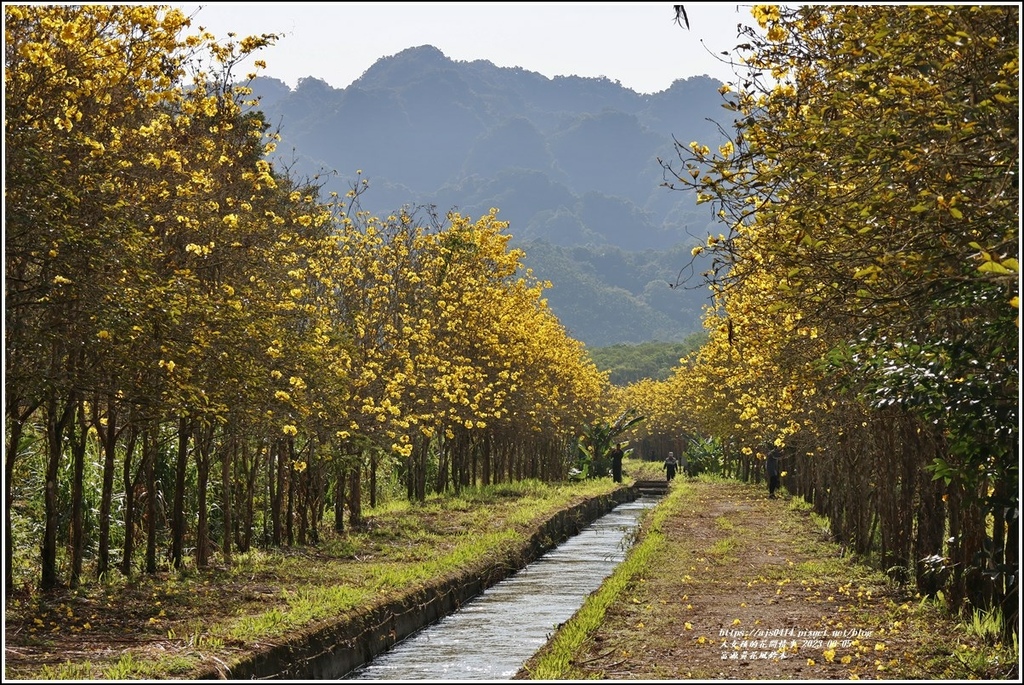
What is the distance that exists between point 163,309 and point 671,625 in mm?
6372

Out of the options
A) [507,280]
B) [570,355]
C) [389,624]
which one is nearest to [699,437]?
[570,355]

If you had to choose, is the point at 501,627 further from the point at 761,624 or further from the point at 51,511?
the point at 51,511

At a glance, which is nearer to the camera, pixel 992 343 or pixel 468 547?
pixel 992 343

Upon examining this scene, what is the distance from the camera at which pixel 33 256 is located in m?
11.2

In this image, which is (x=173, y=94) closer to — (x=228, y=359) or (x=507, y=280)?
(x=228, y=359)

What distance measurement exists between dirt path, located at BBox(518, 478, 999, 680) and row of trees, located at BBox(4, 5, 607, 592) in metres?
5.23

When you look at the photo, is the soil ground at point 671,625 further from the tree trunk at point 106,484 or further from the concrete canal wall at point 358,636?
the tree trunk at point 106,484

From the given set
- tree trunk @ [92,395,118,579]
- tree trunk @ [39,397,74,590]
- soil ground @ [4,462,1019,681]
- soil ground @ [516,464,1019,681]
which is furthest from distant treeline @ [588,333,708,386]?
tree trunk @ [39,397,74,590]

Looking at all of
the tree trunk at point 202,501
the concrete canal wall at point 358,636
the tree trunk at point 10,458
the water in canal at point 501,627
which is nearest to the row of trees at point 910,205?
the water in canal at point 501,627

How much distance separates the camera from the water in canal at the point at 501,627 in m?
12.9

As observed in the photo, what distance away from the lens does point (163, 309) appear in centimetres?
1184

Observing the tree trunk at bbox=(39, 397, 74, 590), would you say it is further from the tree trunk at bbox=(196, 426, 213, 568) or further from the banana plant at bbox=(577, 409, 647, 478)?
the banana plant at bbox=(577, 409, 647, 478)

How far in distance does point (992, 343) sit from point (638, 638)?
17.6ft

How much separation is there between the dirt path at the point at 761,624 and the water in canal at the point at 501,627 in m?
1.13
